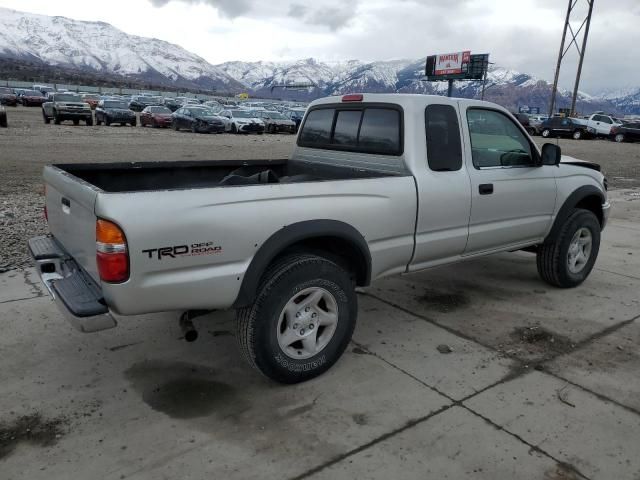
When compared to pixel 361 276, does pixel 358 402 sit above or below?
below

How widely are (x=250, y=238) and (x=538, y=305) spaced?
127 inches

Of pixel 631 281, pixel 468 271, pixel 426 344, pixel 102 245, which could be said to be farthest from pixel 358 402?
pixel 631 281

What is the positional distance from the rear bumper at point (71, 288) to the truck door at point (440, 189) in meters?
2.24

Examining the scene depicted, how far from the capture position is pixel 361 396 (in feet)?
11.1

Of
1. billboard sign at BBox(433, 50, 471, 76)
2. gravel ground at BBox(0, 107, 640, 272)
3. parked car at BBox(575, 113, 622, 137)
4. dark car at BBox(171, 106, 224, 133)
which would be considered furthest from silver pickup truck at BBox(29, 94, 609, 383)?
billboard sign at BBox(433, 50, 471, 76)

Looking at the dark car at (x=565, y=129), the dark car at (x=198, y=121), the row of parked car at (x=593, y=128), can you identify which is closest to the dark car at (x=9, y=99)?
the dark car at (x=198, y=121)

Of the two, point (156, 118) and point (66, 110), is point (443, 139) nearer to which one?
point (66, 110)

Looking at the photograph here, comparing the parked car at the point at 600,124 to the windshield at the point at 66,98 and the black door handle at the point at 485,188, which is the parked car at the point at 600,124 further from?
the black door handle at the point at 485,188

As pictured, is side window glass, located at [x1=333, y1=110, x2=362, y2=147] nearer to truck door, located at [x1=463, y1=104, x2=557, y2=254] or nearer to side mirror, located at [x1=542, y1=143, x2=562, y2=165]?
truck door, located at [x1=463, y1=104, x2=557, y2=254]

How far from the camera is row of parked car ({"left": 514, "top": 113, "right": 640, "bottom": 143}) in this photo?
3324cm

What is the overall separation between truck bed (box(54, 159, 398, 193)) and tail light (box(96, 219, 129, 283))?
3.80 ft

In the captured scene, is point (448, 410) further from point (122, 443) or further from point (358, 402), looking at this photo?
point (122, 443)

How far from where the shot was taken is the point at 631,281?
5.81m

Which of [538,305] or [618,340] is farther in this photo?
[538,305]
